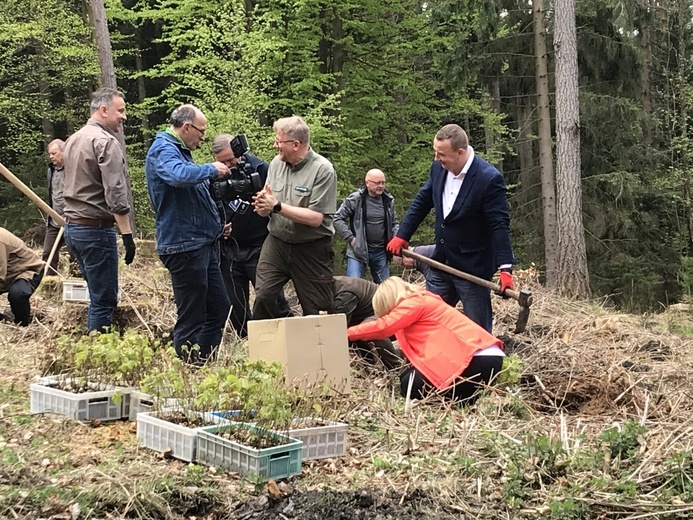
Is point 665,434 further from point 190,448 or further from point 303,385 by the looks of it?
point 190,448

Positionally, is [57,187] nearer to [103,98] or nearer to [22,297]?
[22,297]

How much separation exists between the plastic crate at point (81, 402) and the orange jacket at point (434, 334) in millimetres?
1624

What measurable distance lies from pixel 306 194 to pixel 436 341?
148cm

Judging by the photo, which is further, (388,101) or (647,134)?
(647,134)

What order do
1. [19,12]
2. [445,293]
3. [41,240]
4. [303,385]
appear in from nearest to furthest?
[303,385] → [445,293] → [41,240] → [19,12]

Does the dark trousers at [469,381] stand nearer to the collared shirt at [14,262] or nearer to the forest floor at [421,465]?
the forest floor at [421,465]

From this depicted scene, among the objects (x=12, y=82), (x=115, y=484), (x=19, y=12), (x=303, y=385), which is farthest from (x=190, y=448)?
(x=12, y=82)

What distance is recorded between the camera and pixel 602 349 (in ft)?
23.7

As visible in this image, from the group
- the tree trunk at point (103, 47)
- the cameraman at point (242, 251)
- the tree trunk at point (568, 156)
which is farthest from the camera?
the tree trunk at point (103, 47)

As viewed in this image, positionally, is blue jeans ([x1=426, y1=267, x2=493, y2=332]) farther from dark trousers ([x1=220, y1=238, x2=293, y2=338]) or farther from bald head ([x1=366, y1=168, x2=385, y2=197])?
bald head ([x1=366, y1=168, x2=385, y2=197])

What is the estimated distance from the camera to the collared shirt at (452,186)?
5.82m

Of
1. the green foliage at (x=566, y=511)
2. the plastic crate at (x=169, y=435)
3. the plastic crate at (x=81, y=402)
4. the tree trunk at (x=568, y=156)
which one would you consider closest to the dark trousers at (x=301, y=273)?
the plastic crate at (x=81, y=402)

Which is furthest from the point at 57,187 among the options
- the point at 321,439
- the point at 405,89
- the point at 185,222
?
the point at 405,89

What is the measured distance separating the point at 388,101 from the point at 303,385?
13062 millimetres
